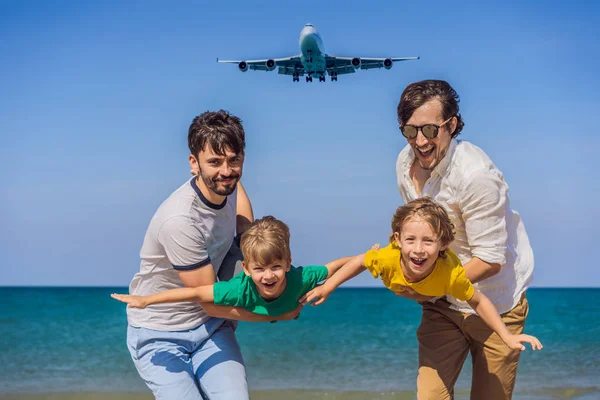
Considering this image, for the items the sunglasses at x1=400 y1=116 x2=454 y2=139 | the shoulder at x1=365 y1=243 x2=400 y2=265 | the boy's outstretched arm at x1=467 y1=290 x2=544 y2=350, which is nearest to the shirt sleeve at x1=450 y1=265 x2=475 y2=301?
the boy's outstretched arm at x1=467 y1=290 x2=544 y2=350

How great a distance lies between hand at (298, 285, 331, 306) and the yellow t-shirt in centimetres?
28

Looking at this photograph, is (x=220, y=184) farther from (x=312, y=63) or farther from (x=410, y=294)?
(x=312, y=63)

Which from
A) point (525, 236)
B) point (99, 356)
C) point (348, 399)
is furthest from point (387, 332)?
point (525, 236)

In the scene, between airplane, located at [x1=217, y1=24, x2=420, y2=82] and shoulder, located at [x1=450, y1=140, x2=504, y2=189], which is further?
airplane, located at [x1=217, y1=24, x2=420, y2=82]

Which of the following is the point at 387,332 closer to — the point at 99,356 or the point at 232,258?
the point at 99,356

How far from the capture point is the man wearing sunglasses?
12.7 feet

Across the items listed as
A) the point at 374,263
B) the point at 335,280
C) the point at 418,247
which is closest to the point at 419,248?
the point at 418,247

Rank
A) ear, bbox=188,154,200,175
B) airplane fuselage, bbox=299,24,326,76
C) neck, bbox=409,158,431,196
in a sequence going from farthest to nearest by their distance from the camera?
airplane fuselage, bbox=299,24,326,76 → neck, bbox=409,158,431,196 → ear, bbox=188,154,200,175

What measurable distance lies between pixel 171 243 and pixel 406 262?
1.27 meters

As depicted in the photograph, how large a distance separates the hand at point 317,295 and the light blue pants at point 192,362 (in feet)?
1.76

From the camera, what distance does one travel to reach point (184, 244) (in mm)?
3797

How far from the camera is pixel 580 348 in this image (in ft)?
61.4

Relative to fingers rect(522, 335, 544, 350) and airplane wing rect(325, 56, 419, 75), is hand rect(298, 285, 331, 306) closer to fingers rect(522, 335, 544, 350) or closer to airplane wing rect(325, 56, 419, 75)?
fingers rect(522, 335, 544, 350)

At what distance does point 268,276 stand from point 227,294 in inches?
9.6
